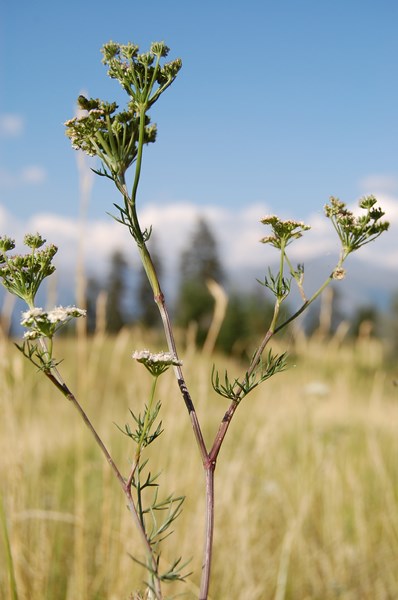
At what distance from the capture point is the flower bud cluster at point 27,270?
43.2 inches

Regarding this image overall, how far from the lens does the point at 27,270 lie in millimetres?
1109

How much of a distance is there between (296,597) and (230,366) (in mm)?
15786

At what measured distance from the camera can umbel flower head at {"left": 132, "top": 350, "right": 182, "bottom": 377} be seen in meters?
1.03

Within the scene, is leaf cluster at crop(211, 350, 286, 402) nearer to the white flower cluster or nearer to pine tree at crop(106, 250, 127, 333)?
the white flower cluster

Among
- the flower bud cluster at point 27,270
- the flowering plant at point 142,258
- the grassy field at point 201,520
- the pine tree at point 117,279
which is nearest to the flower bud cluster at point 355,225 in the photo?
the flowering plant at point 142,258

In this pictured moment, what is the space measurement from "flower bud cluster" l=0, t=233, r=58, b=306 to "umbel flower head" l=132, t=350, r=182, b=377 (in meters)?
0.21

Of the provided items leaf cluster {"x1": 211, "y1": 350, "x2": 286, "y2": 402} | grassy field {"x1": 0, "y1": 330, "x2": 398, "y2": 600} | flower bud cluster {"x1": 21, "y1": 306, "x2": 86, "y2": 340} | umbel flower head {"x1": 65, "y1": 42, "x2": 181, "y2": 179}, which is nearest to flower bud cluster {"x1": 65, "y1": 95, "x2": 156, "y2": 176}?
umbel flower head {"x1": 65, "y1": 42, "x2": 181, "y2": 179}

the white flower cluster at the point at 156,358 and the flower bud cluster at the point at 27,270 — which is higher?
the flower bud cluster at the point at 27,270

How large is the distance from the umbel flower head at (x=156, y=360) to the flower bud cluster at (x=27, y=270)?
0.21 meters

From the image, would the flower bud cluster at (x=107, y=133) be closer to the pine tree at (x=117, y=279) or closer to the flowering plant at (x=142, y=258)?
the flowering plant at (x=142, y=258)

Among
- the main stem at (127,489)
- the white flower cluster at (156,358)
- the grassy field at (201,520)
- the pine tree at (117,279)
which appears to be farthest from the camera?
the pine tree at (117,279)

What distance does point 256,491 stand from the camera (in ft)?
17.9

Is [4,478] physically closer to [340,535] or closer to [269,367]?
[340,535]

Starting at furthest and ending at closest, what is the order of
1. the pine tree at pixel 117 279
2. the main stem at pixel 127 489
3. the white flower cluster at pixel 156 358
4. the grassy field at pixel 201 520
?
the pine tree at pixel 117 279 → the grassy field at pixel 201 520 → the white flower cluster at pixel 156 358 → the main stem at pixel 127 489
